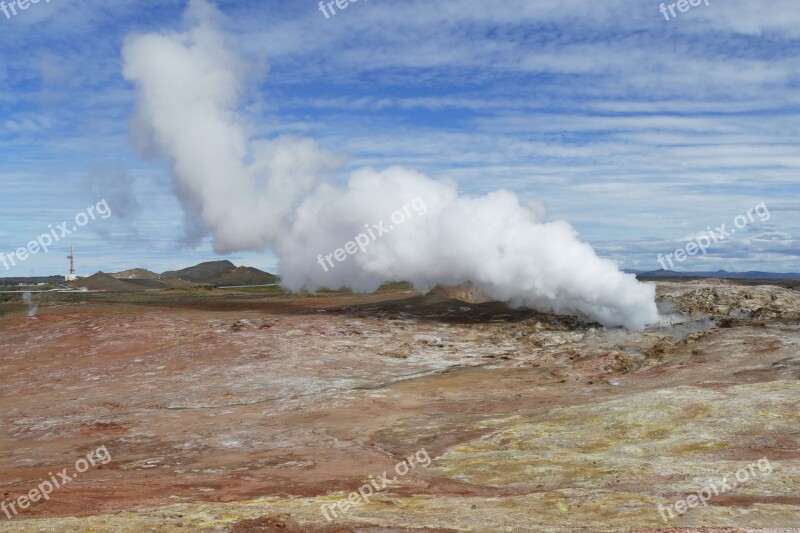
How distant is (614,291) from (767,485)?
3102 centimetres

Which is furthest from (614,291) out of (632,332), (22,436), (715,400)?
(22,436)

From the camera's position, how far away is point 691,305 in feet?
167

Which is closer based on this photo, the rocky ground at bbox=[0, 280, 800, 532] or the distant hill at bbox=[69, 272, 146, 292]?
the rocky ground at bbox=[0, 280, 800, 532]

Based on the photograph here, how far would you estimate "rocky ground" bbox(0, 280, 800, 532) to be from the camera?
16.8m

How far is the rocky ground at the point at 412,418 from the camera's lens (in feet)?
55.1

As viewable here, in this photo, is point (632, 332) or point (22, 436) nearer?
point (22, 436)

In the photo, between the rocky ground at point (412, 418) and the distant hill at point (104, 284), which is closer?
the rocky ground at point (412, 418)

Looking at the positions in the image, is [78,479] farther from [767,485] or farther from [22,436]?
[767,485]

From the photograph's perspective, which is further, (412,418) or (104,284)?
(104,284)

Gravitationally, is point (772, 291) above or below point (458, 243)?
below

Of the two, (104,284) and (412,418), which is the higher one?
(104,284)

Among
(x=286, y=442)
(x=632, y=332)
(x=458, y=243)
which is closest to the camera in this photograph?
(x=286, y=442)

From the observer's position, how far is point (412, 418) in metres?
28.8

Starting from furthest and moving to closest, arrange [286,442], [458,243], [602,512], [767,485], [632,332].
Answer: [458,243], [632,332], [286,442], [767,485], [602,512]
